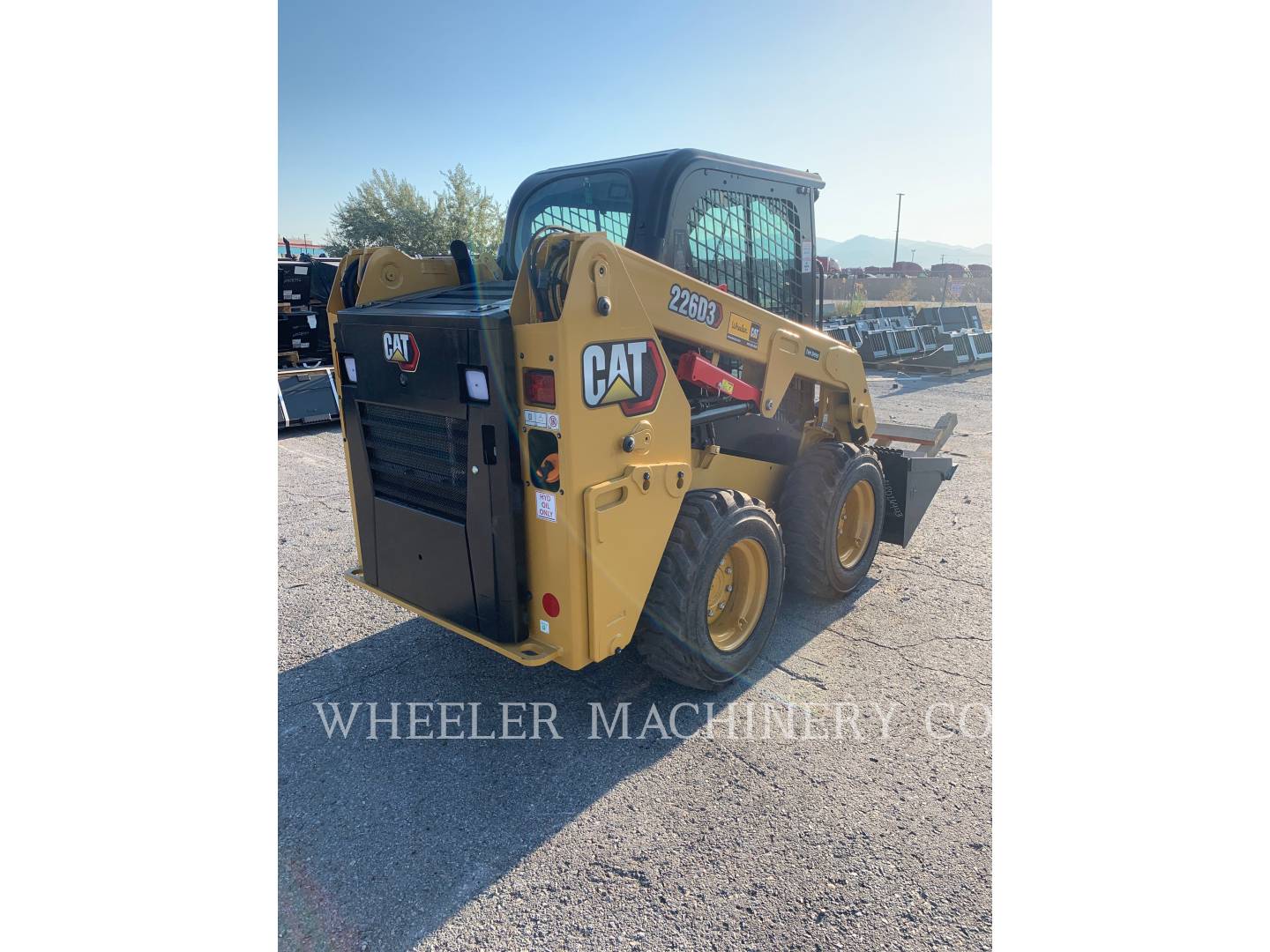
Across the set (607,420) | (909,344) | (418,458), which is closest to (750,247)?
(607,420)

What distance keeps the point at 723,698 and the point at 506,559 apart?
1358 millimetres

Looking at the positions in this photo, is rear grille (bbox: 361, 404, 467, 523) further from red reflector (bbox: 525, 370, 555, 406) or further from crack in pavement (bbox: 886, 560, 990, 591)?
crack in pavement (bbox: 886, 560, 990, 591)

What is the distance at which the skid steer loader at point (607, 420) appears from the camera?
3.03 m

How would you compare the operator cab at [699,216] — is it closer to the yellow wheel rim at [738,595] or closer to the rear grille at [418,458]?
the rear grille at [418,458]

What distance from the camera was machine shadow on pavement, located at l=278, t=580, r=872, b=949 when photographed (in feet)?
8.53

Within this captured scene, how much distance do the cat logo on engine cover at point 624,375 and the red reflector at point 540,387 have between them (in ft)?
0.42

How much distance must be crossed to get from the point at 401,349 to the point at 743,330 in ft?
5.58

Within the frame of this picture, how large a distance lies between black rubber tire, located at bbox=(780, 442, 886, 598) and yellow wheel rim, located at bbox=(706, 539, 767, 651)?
654 millimetres

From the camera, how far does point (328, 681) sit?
155 inches

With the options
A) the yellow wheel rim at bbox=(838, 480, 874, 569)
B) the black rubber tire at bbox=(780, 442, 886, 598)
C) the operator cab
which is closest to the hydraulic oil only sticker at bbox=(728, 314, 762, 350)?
the operator cab

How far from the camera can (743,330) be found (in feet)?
12.7

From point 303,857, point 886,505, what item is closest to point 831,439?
point 886,505

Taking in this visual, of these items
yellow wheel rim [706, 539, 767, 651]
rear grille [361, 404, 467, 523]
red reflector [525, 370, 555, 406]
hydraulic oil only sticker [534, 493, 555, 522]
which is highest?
red reflector [525, 370, 555, 406]

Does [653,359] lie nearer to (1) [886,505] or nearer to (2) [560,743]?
(2) [560,743]
